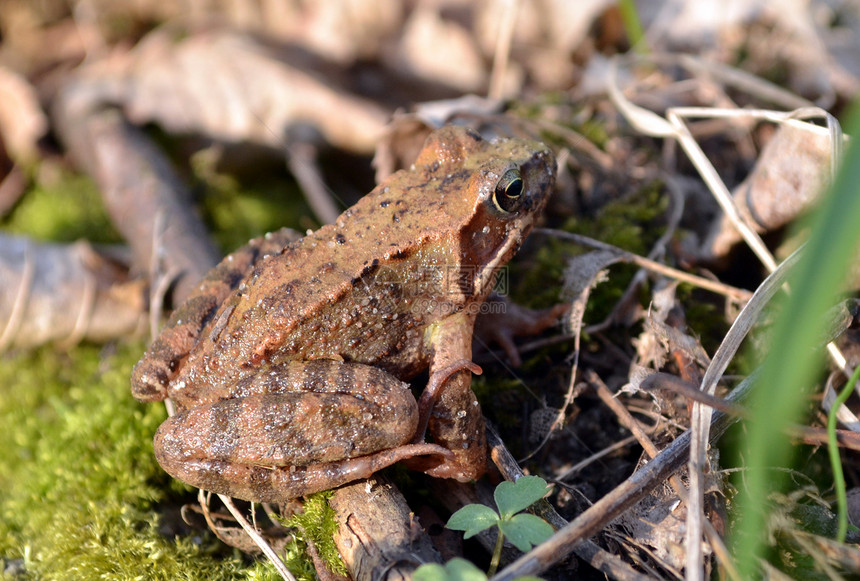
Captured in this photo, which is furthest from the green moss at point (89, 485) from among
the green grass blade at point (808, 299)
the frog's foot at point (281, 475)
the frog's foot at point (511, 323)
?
the green grass blade at point (808, 299)

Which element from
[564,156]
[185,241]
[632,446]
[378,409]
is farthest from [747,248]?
[185,241]

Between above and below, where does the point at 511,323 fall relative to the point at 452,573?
above

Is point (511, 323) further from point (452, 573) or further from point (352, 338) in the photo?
point (452, 573)

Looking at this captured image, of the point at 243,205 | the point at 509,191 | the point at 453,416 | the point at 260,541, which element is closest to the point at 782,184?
the point at 509,191

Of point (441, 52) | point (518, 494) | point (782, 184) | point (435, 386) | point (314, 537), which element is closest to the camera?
point (518, 494)

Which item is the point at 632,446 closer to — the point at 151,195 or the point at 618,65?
the point at 618,65

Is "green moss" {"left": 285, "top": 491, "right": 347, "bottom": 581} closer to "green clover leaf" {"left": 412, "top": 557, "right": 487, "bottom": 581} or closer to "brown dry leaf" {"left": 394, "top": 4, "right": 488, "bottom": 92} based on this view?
"green clover leaf" {"left": 412, "top": 557, "right": 487, "bottom": 581}

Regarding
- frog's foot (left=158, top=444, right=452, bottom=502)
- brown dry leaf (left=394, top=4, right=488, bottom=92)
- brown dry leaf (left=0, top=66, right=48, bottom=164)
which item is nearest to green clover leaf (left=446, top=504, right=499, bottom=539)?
frog's foot (left=158, top=444, right=452, bottom=502)
